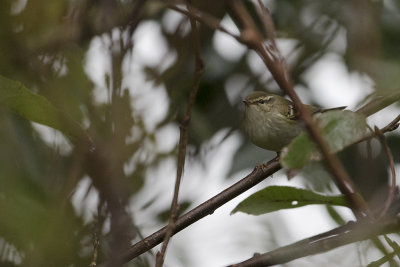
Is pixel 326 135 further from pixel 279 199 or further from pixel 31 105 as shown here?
pixel 31 105

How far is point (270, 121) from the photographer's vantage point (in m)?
3.17

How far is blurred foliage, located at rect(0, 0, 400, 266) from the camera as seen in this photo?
1167 millimetres

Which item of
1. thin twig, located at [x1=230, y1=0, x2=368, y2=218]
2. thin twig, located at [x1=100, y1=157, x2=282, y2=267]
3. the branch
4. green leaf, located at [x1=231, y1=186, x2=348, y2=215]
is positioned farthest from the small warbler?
thin twig, located at [x1=230, y1=0, x2=368, y2=218]

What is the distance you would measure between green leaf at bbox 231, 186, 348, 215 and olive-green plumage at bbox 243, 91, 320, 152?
1449 millimetres

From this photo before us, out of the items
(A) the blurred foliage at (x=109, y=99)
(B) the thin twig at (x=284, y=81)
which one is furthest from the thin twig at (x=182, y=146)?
(B) the thin twig at (x=284, y=81)

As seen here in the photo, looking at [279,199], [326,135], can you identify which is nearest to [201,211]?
[279,199]

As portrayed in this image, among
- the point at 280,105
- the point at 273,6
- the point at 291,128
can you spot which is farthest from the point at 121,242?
the point at 280,105

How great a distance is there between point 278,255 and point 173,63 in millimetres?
750

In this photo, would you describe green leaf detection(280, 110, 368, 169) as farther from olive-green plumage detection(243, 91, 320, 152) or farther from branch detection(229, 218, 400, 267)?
olive-green plumage detection(243, 91, 320, 152)

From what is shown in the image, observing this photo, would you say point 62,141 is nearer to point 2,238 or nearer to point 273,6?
point 2,238

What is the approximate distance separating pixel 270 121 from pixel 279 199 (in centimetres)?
173

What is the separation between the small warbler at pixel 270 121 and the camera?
2963mm

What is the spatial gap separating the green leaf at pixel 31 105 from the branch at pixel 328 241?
1.69 feet

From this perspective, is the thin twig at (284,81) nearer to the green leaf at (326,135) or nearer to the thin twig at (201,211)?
the green leaf at (326,135)
